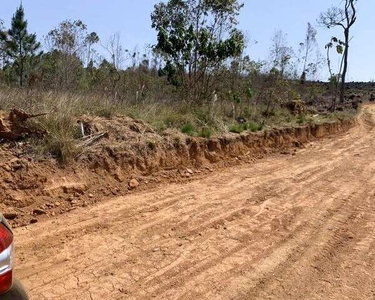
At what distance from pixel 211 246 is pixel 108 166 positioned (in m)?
2.63

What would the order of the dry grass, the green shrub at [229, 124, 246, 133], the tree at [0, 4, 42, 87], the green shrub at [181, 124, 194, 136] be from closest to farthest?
1. the dry grass
2. the green shrub at [181, 124, 194, 136]
3. the green shrub at [229, 124, 246, 133]
4. the tree at [0, 4, 42, 87]

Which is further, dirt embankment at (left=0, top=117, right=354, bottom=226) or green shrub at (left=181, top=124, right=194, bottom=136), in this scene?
green shrub at (left=181, top=124, right=194, bottom=136)

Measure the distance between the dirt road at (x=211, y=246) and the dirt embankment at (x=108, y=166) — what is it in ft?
1.29

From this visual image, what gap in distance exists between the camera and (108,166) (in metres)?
6.20

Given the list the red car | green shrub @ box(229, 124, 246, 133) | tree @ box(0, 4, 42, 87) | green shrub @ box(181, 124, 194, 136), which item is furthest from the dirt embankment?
tree @ box(0, 4, 42, 87)

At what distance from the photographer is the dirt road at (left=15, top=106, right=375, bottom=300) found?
3.42 meters

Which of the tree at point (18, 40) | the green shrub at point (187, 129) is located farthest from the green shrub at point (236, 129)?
the tree at point (18, 40)

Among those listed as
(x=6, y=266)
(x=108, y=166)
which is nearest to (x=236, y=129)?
(x=108, y=166)

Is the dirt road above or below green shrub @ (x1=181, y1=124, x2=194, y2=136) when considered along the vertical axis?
below

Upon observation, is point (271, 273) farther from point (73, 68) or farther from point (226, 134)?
point (73, 68)

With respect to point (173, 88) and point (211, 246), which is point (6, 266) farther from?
point (173, 88)

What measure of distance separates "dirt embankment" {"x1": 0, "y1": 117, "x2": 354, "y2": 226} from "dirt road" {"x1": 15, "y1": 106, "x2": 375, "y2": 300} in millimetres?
394

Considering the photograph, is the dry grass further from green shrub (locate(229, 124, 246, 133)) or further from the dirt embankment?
the dirt embankment

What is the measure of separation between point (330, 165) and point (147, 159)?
4.38 metres
